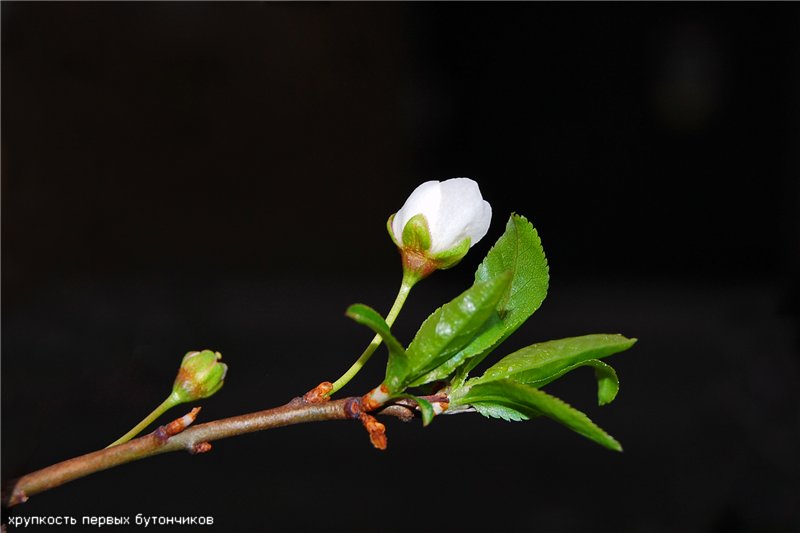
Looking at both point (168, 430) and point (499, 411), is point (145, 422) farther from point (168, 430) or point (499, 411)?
point (499, 411)

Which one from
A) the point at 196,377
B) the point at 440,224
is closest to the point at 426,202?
the point at 440,224

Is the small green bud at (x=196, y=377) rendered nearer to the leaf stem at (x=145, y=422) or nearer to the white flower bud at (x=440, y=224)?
the leaf stem at (x=145, y=422)

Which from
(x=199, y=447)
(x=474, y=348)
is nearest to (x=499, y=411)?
(x=474, y=348)

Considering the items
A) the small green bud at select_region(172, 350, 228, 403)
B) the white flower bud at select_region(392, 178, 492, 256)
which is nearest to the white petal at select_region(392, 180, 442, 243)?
the white flower bud at select_region(392, 178, 492, 256)

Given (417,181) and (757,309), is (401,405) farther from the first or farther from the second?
(417,181)

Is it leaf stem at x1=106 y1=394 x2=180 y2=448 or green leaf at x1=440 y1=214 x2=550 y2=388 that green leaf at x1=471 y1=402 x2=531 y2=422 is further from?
leaf stem at x1=106 y1=394 x2=180 y2=448

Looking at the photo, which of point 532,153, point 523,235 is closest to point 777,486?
point 523,235
